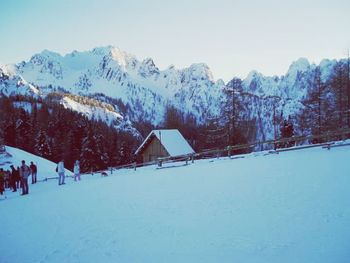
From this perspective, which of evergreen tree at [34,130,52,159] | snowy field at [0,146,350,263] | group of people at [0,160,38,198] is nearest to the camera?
snowy field at [0,146,350,263]

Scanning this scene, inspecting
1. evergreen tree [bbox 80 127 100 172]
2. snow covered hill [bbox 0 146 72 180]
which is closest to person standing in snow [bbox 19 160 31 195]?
snow covered hill [bbox 0 146 72 180]

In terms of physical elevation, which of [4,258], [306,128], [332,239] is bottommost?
[4,258]

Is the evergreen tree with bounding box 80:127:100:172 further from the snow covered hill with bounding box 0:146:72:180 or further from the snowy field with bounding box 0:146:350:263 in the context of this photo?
the snowy field with bounding box 0:146:350:263

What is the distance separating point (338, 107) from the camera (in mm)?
33750

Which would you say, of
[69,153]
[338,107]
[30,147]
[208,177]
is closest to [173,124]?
[69,153]

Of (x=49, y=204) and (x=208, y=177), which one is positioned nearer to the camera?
(x=49, y=204)

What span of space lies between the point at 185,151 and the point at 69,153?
38.7m

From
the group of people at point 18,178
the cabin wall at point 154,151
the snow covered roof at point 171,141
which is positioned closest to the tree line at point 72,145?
the cabin wall at point 154,151

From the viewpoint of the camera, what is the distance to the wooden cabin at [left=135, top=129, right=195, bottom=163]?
4119cm

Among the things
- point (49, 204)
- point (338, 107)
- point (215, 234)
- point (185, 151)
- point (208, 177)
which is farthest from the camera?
point (185, 151)

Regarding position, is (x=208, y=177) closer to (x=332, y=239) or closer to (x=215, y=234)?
(x=215, y=234)

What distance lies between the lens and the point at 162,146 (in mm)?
41250

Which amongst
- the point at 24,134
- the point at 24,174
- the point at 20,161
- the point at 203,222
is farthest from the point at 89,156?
the point at 203,222

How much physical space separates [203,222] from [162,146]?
31.1 m
